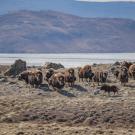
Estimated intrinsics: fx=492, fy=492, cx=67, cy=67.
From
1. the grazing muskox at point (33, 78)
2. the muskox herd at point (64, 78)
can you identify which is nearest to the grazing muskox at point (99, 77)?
the muskox herd at point (64, 78)

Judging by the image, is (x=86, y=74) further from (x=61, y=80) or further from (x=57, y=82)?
(x=57, y=82)

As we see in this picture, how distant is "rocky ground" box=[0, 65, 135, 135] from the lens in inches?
869

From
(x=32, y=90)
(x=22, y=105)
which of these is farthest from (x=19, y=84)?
(x=22, y=105)

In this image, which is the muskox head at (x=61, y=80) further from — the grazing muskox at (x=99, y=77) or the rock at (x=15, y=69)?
the rock at (x=15, y=69)

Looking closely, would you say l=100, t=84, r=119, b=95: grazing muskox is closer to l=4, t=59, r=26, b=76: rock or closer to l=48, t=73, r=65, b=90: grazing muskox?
l=48, t=73, r=65, b=90: grazing muskox

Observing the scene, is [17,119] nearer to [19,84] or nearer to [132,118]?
[132,118]

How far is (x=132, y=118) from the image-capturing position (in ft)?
76.7

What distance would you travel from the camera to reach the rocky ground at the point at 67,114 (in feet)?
72.4

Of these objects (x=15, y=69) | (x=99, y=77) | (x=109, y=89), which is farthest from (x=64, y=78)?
(x=15, y=69)

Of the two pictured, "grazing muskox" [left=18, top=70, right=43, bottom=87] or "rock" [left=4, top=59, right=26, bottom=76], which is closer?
"grazing muskox" [left=18, top=70, right=43, bottom=87]

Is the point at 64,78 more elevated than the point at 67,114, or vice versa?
the point at 64,78

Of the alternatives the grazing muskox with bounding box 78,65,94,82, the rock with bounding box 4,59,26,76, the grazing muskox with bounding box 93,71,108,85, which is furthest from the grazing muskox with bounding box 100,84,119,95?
the rock with bounding box 4,59,26,76

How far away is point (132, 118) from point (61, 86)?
30.9 ft

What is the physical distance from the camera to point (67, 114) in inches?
962
